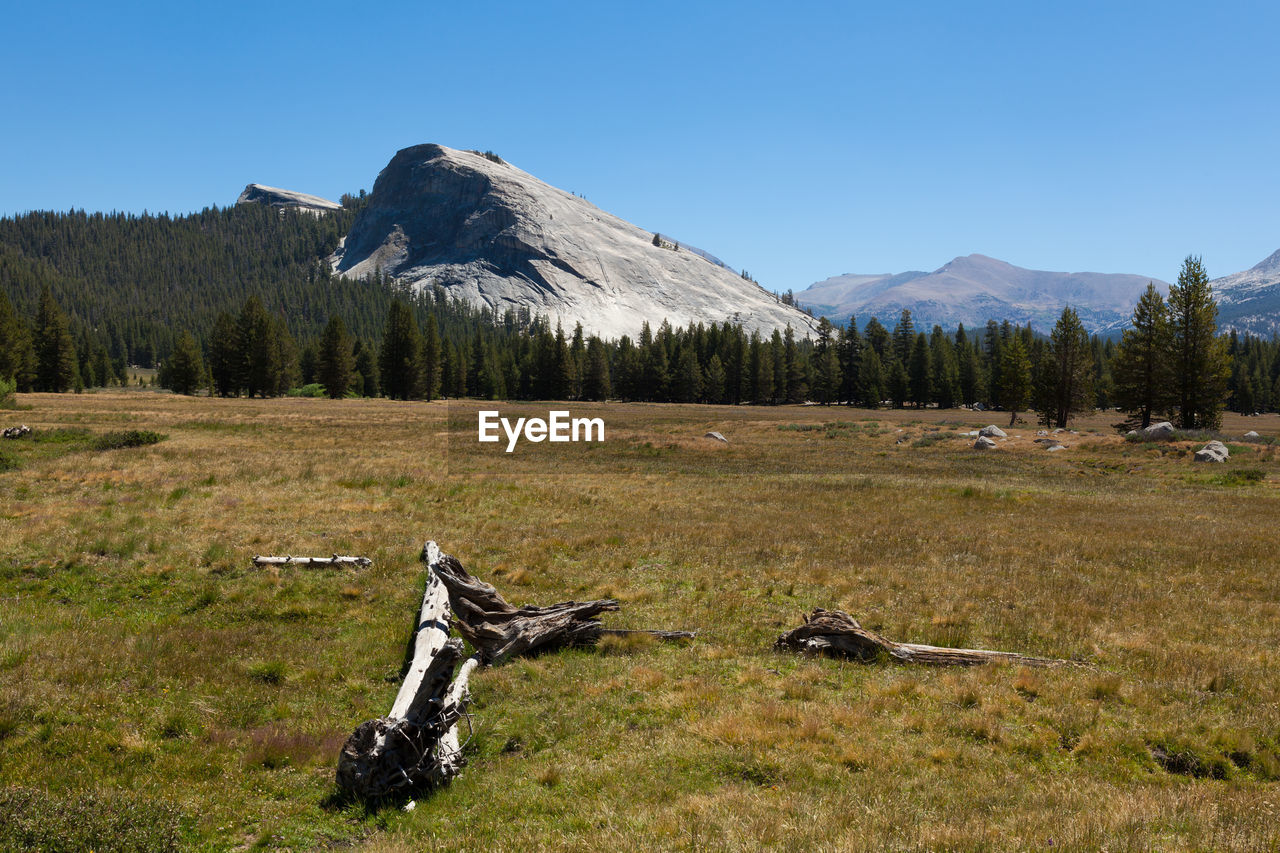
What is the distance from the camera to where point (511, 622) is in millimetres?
12516

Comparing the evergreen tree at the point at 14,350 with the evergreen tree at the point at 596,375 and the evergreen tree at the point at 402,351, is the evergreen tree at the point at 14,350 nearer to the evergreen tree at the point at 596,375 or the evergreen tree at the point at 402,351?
the evergreen tree at the point at 402,351

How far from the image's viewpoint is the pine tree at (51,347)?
104 m

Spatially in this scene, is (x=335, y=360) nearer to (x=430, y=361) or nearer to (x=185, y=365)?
(x=430, y=361)

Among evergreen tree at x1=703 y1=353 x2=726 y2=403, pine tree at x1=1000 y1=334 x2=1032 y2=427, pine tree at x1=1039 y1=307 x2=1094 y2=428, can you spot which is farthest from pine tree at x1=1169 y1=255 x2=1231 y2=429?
evergreen tree at x1=703 y1=353 x2=726 y2=403

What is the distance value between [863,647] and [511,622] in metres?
6.68

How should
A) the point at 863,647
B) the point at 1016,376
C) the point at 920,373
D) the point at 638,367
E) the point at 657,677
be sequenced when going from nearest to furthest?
the point at 657,677 → the point at 863,647 → the point at 1016,376 → the point at 920,373 → the point at 638,367

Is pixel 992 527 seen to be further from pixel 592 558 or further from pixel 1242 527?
pixel 592 558

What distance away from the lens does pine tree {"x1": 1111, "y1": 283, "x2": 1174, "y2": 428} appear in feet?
193

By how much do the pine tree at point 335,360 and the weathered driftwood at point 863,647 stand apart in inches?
4779

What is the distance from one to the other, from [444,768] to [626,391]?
15005 centimetres

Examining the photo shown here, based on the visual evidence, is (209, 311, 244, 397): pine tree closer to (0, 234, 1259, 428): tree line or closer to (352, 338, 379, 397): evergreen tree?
(0, 234, 1259, 428): tree line

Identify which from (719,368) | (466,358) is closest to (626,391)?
(719,368)

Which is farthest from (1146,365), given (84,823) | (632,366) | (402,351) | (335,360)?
(335,360)

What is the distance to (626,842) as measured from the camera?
21.0 ft
